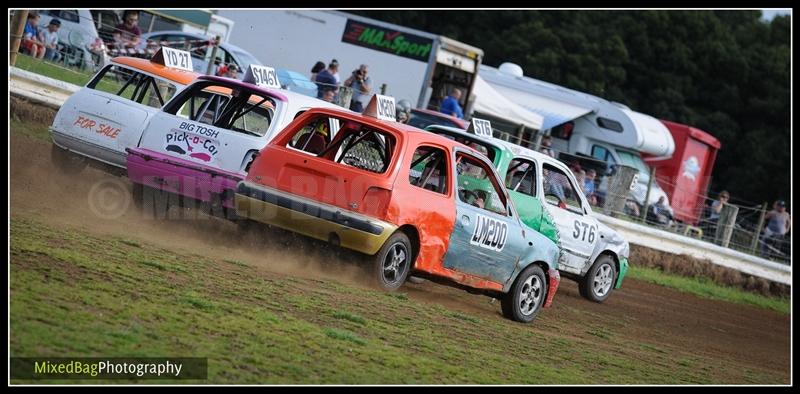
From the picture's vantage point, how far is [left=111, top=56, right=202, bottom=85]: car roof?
44.6 feet

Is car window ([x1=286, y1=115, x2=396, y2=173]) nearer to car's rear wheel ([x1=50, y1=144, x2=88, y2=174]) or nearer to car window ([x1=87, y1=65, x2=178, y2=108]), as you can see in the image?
car's rear wheel ([x1=50, y1=144, x2=88, y2=174])

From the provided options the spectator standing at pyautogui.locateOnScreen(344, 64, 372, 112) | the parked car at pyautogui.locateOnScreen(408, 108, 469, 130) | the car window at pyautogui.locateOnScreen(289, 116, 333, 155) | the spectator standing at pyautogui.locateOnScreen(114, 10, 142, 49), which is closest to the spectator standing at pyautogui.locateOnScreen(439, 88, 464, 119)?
the parked car at pyautogui.locateOnScreen(408, 108, 469, 130)

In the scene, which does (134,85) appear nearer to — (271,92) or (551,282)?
(271,92)

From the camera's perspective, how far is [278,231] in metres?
10.2

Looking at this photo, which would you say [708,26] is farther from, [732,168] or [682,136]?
[682,136]

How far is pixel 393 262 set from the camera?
1011 centimetres

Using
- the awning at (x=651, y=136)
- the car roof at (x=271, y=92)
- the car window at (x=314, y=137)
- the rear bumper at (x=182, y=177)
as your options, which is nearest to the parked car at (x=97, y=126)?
the rear bumper at (x=182, y=177)

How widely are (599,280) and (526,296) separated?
12.8ft

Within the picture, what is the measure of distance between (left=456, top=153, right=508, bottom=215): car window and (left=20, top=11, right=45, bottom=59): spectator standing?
29.3 feet

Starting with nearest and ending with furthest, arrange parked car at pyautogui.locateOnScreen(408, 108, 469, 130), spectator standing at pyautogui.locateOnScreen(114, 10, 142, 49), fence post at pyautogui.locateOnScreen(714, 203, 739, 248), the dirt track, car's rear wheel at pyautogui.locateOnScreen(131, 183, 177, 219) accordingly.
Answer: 1. the dirt track
2. car's rear wheel at pyautogui.locateOnScreen(131, 183, 177, 219)
3. spectator standing at pyautogui.locateOnScreen(114, 10, 142, 49)
4. parked car at pyautogui.locateOnScreen(408, 108, 469, 130)
5. fence post at pyautogui.locateOnScreen(714, 203, 739, 248)

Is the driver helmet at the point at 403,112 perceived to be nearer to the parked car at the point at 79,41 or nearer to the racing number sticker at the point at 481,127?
the racing number sticker at the point at 481,127

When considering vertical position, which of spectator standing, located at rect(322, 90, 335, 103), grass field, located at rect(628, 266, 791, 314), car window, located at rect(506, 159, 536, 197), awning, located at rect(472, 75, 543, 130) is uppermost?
awning, located at rect(472, 75, 543, 130)

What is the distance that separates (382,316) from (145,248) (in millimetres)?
2152

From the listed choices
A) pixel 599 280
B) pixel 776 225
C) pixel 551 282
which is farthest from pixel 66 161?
pixel 776 225
